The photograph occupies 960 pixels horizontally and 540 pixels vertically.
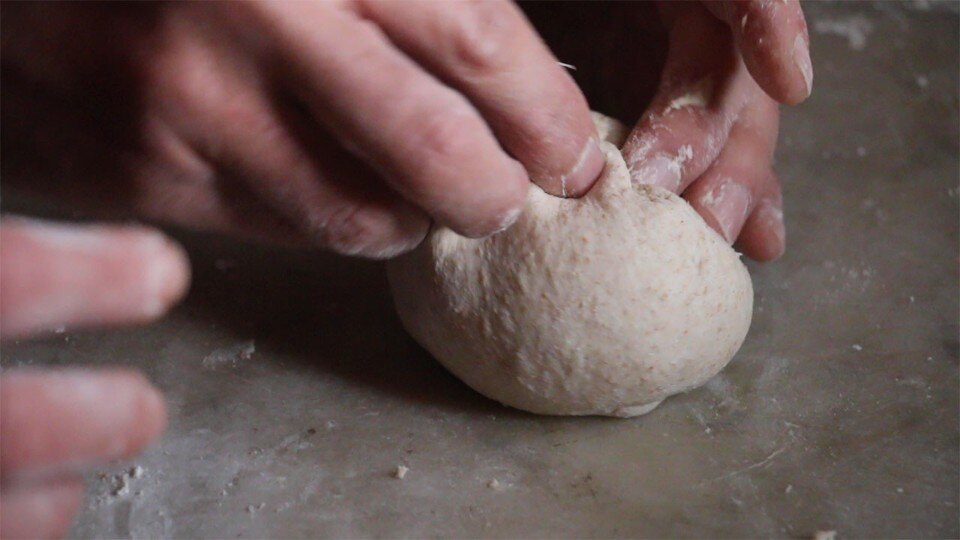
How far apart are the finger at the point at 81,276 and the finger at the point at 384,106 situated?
32 centimetres

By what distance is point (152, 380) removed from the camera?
5.02 feet

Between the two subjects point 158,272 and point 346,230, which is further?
point 346,230

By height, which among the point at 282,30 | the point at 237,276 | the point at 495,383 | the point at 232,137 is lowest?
the point at 237,276

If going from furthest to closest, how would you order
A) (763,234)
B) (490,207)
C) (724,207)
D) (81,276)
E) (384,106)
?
(763,234) → (724,207) → (490,207) → (384,106) → (81,276)

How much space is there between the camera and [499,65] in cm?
108

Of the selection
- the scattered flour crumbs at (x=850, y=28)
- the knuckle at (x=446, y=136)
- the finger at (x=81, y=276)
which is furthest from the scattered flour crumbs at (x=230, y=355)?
the scattered flour crumbs at (x=850, y=28)

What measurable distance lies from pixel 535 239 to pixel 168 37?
0.54 meters

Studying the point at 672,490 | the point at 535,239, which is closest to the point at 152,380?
the point at 535,239

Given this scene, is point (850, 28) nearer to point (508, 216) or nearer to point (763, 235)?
point (763, 235)

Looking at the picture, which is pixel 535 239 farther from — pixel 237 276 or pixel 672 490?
pixel 237 276

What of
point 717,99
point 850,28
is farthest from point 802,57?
point 850,28

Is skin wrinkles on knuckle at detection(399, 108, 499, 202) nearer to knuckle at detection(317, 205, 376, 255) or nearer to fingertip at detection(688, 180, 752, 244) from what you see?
knuckle at detection(317, 205, 376, 255)

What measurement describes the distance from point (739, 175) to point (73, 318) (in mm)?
1150

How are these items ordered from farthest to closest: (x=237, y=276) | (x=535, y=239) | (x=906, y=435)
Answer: (x=237, y=276) → (x=906, y=435) → (x=535, y=239)
